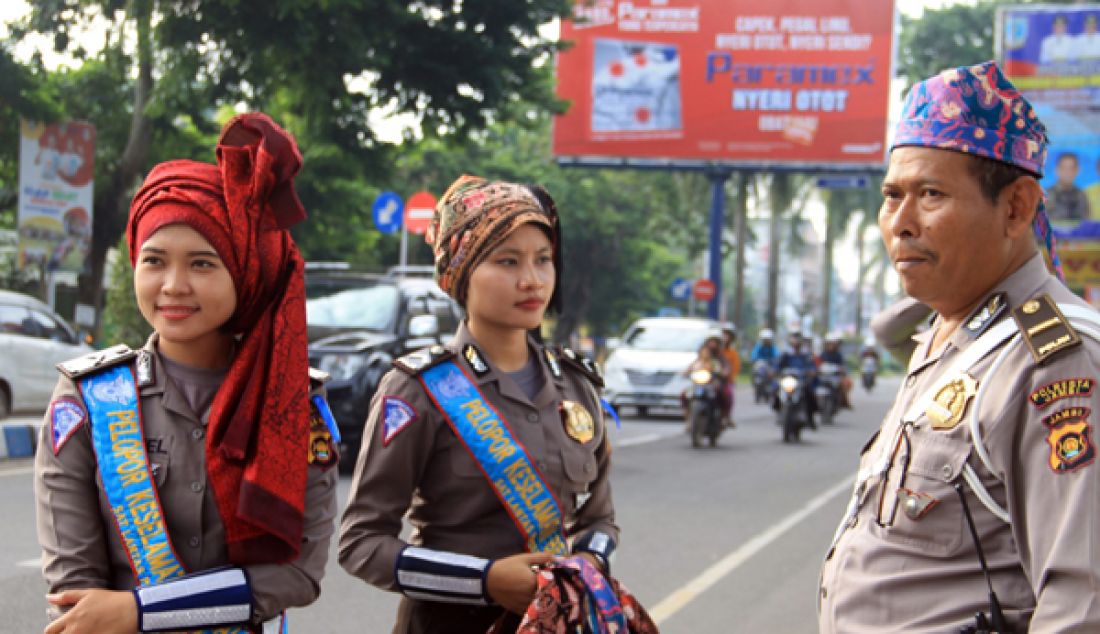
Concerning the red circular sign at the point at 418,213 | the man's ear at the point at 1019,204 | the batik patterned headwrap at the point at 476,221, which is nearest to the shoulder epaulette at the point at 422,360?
the batik patterned headwrap at the point at 476,221

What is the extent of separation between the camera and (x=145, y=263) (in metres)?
2.30

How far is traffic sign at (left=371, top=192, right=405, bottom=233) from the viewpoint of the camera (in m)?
16.8

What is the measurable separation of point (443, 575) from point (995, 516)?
3.55 ft

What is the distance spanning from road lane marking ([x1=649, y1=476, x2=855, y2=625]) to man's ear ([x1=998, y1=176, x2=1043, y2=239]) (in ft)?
14.3

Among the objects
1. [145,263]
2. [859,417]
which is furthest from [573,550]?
[859,417]

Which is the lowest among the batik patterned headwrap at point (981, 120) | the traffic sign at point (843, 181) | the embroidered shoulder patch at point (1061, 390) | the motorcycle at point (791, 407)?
the motorcycle at point (791, 407)

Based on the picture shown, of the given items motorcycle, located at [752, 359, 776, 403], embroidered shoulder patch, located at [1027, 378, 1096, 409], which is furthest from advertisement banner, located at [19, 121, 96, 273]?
embroidered shoulder patch, located at [1027, 378, 1096, 409]

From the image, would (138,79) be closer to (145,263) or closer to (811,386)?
(811,386)

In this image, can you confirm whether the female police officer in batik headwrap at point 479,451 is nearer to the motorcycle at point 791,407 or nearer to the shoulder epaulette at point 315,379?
the shoulder epaulette at point 315,379

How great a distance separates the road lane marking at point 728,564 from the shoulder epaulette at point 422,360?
12.2 ft

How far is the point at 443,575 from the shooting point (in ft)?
8.26

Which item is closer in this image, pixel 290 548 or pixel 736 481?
pixel 290 548

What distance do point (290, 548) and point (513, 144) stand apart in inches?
1637

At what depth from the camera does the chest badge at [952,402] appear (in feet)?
6.38
